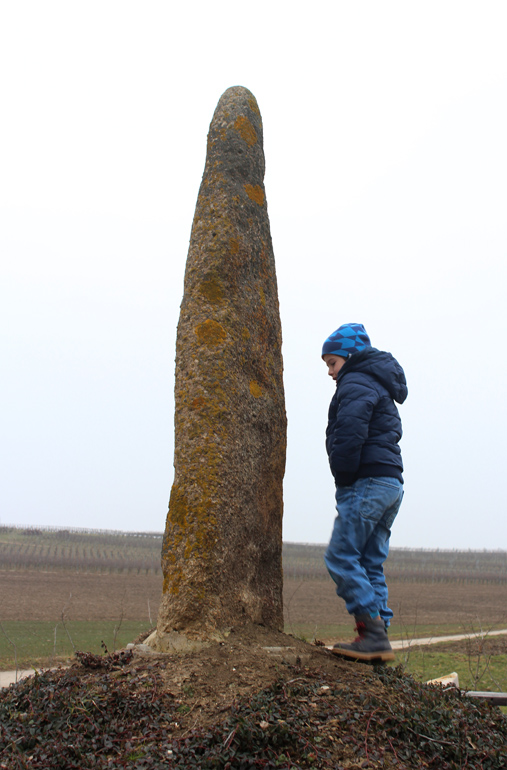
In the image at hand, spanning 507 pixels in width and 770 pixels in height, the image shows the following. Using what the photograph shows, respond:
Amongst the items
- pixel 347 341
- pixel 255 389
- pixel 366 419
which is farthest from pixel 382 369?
pixel 255 389

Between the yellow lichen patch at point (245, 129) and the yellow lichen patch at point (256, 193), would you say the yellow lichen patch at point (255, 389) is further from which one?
the yellow lichen patch at point (245, 129)

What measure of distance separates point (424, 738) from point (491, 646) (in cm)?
1960

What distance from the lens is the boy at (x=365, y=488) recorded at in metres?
4.52

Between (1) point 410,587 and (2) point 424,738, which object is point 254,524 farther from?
(1) point 410,587

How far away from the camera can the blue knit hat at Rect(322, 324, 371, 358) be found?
202 inches

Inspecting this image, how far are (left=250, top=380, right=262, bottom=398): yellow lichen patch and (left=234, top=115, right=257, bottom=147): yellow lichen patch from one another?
260cm

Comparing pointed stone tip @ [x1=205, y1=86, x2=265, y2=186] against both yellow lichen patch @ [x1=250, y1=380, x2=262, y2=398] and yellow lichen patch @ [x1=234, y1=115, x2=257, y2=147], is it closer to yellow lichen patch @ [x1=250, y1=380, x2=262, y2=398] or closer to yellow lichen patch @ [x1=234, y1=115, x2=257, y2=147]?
yellow lichen patch @ [x1=234, y1=115, x2=257, y2=147]

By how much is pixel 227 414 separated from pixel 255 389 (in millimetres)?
524

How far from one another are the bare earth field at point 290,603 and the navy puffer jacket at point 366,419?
14.9 m

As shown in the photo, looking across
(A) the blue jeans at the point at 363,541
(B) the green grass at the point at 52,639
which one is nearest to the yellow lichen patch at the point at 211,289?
(A) the blue jeans at the point at 363,541

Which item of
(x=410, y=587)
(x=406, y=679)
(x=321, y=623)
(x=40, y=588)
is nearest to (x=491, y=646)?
(x=321, y=623)

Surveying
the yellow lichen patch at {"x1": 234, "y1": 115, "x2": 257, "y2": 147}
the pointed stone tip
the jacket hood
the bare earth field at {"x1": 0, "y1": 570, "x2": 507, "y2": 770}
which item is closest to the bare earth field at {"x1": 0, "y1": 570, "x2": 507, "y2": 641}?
the bare earth field at {"x1": 0, "y1": 570, "x2": 507, "y2": 770}

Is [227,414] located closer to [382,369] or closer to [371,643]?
[382,369]

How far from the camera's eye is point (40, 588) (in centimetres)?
3541
